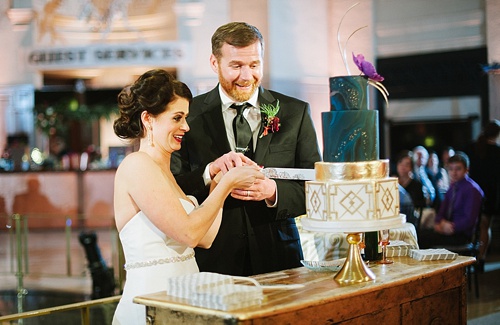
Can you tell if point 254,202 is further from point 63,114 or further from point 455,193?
point 63,114

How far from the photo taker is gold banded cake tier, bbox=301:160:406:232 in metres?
2.71

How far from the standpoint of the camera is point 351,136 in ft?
9.18

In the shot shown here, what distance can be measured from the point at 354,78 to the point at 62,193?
9816mm

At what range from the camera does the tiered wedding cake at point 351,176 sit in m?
2.71

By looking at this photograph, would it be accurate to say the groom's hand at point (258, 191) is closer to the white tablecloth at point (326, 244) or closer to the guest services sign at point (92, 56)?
the white tablecloth at point (326, 244)

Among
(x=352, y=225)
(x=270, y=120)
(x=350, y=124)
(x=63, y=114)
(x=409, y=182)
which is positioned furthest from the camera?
(x=63, y=114)

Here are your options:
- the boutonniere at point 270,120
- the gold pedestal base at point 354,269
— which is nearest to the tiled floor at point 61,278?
the boutonniere at point 270,120

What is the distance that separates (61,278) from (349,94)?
6.23 m

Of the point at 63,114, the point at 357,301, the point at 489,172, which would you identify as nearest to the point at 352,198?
the point at 357,301

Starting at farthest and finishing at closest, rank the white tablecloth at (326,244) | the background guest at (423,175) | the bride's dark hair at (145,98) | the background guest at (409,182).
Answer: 1. the background guest at (423,175)
2. the background guest at (409,182)
3. the white tablecloth at (326,244)
4. the bride's dark hair at (145,98)

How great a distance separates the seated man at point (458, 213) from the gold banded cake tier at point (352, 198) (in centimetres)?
468

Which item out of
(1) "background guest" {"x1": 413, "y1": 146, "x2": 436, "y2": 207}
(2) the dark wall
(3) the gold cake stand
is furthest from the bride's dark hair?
(2) the dark wall

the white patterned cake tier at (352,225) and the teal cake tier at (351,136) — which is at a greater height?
the teal cake tier at (351,136)

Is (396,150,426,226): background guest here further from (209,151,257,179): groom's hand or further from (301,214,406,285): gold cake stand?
(301,214,406,285): gold cake stand
